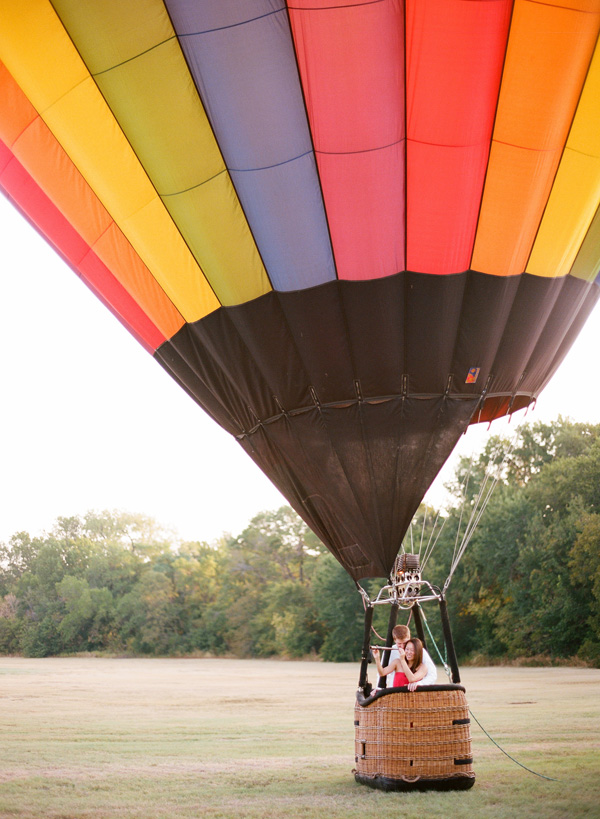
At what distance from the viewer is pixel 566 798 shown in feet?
14.2

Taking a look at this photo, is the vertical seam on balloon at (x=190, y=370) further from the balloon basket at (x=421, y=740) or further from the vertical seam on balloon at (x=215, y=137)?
the balloon basket at (x=421, y=740)

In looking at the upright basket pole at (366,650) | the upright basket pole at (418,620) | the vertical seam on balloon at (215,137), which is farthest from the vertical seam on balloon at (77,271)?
the upright basket pole at (418,620)

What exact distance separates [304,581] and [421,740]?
33997 millimetres

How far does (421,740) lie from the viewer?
4.60 m

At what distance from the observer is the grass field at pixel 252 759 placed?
169 inches

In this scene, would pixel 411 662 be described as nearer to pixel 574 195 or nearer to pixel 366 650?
pixel 366 650

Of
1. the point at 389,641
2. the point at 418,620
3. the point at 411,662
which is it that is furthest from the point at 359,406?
the point at 411,662

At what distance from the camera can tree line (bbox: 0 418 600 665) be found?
929 inches

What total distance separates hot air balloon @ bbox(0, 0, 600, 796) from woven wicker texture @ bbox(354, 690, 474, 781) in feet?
0.63

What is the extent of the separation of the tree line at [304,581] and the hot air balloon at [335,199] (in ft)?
42.1

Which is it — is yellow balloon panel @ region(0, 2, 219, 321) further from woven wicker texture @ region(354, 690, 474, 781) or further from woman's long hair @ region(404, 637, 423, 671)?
woven wicker texture @ region(354, 690, 474, 781)

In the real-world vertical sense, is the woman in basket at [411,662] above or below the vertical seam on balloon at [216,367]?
below

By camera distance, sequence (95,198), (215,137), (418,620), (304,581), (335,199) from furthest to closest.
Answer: (304,581) → (95,198) → (418,620) → (335,199) → (215,137)

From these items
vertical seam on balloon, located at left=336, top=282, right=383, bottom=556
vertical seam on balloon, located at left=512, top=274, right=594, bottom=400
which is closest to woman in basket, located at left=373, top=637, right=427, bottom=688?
vertical seam on balloon, located at left=336, top=282, right=383, bottom=556
